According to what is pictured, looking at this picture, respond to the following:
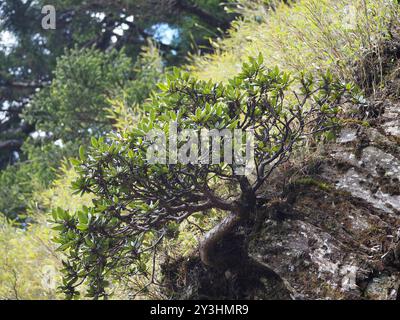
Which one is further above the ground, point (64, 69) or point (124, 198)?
point (64, 69)

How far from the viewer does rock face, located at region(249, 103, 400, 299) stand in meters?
4.11

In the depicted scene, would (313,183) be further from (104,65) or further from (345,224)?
(104,65)

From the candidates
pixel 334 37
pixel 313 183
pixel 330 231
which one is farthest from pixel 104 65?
pixel 330 231

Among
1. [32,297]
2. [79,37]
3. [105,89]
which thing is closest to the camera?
[32,297]

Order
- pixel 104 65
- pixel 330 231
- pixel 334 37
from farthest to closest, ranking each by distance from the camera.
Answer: pixel 104 65 < pixel 334 37 < pixel 330 231

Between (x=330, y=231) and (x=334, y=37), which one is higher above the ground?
(x=334, y=37)

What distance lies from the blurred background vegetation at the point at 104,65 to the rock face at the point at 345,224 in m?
0.66

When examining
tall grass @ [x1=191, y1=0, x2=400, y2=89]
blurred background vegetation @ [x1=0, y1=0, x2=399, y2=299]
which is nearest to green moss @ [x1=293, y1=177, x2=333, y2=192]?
blurred background vegetation @ [x1=0, y1=0, x2=399, y2=299]

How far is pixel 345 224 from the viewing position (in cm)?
445

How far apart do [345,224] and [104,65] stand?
629cm

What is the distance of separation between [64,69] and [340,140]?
5.64 m
